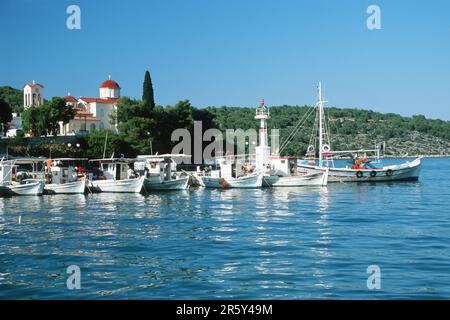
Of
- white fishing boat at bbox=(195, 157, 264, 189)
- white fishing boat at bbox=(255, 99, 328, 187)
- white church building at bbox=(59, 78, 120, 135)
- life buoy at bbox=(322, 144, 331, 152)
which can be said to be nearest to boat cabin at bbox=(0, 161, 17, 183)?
white fishing boat at bbox=(195, 157, 264, 189)

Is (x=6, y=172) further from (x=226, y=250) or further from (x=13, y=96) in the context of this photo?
(x=13, y=96)

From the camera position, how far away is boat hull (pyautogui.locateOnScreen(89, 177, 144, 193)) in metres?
45.4

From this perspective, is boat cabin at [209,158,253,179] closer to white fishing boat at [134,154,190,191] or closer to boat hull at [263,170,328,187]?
boat hull at [263,170,328,187]

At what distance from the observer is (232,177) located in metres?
52.7

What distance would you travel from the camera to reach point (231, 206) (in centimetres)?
3516

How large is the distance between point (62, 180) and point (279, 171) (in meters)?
20.9

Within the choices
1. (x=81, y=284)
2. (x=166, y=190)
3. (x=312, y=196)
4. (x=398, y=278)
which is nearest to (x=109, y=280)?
(x=81, y=284)

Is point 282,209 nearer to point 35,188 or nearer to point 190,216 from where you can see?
point 190,216

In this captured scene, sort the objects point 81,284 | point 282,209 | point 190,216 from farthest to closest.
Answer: point 282,209 → point 190,216 → point 81,284

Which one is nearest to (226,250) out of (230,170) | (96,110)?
(230,170)

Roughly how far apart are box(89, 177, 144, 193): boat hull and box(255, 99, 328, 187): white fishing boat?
40.6 ft

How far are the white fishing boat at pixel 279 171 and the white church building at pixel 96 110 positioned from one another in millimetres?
37826
